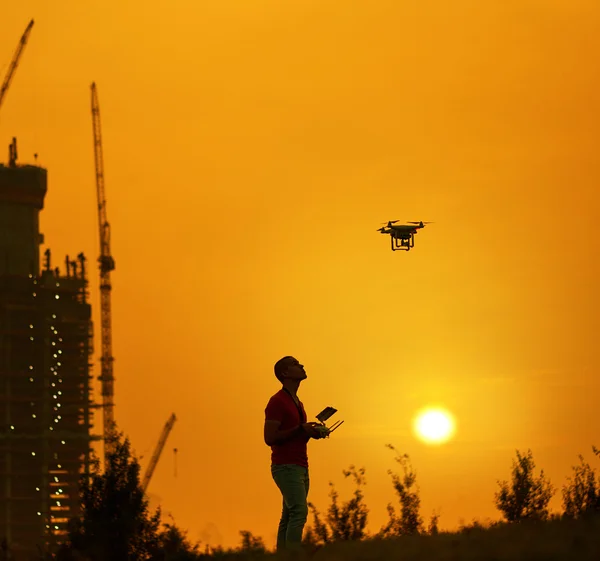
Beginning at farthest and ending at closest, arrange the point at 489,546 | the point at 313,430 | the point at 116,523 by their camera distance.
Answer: the point at 116,523
the point at 313,430
the point at 489,546

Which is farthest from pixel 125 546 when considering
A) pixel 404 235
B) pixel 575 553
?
pixel 404 235

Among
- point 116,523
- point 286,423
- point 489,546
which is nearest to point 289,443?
point 286,423

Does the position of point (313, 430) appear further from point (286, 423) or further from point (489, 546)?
point (489, 546)

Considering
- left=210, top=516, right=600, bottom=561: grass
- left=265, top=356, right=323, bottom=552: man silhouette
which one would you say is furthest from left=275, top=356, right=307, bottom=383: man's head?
left=210, top=516, right=600, bottom=561: grass

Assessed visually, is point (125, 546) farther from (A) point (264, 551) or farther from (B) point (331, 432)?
(B) point (331, 432)

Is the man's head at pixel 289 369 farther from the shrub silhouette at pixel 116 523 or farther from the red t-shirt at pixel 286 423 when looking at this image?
the shrub silhouette at pixel 116 523

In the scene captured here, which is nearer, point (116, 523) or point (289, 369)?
point (289, 369)

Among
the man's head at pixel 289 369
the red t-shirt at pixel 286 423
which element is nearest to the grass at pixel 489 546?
the red t-shirt at pixel 286 423
